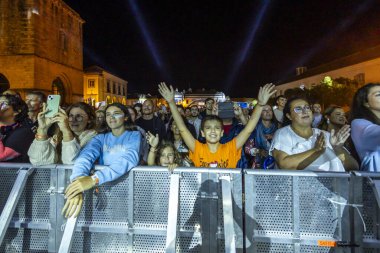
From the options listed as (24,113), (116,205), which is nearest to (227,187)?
(116,205)

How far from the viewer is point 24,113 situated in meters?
4.14

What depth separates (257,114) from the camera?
152 inches

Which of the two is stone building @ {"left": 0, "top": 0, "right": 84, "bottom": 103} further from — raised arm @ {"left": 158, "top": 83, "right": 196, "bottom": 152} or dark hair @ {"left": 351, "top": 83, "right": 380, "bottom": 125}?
dark hair @ {"left": 351, "top": 83, "right": 380, "bottom": 125}

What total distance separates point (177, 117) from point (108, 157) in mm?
1189

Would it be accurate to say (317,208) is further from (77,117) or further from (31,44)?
(31,44)

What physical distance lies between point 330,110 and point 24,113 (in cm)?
502

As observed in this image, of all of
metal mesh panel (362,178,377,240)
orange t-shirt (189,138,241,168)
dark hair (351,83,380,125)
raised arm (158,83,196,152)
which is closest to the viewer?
metal mesh panel (362,178,377,240)

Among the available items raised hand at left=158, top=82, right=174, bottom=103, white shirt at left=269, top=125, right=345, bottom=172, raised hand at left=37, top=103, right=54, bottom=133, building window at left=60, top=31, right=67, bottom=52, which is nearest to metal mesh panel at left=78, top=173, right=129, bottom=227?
raised hand at left=37, top=103, right=54, bottom=133

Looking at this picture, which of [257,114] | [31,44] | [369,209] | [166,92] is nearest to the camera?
[369,209]

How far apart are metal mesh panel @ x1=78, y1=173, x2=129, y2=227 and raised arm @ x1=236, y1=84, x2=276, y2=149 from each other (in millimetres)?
1641

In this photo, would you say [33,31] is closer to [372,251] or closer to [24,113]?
[24,113]

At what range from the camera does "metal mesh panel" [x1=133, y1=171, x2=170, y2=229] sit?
9.19 feet

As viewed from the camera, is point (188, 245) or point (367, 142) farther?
point (367, 142)

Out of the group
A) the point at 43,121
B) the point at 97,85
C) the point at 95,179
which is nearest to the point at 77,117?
the point at 43,121
